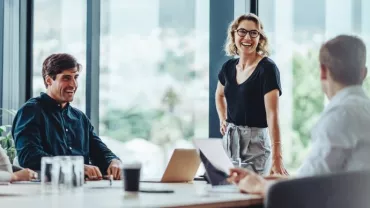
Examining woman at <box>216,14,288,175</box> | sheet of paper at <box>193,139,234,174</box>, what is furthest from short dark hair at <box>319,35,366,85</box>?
woman at <box>216,14,288,175</box>

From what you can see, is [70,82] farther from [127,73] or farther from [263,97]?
[127,73]

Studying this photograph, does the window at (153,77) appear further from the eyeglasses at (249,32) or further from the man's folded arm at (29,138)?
the man's folded arm at (29,138)

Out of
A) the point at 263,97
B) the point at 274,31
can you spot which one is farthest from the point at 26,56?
the point at 263,97

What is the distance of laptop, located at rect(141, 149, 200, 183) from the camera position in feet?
11.6

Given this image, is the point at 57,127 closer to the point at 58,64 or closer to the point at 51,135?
the point at 51,135

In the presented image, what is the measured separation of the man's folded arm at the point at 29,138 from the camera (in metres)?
4.02

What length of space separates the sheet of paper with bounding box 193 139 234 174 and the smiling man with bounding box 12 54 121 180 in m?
0.95

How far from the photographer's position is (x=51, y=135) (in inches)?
166

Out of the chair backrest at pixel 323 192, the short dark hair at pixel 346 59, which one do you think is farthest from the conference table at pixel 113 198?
the chair backrest at pixel 323 192

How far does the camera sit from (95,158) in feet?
14.6

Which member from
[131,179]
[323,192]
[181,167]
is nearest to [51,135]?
[181,167]

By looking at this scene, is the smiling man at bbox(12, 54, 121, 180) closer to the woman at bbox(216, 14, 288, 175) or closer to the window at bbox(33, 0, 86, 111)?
the woman at bbox(216, 14, 288, 175)

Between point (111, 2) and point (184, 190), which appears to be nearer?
point (184, 190)

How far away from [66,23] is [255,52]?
2690 mm
